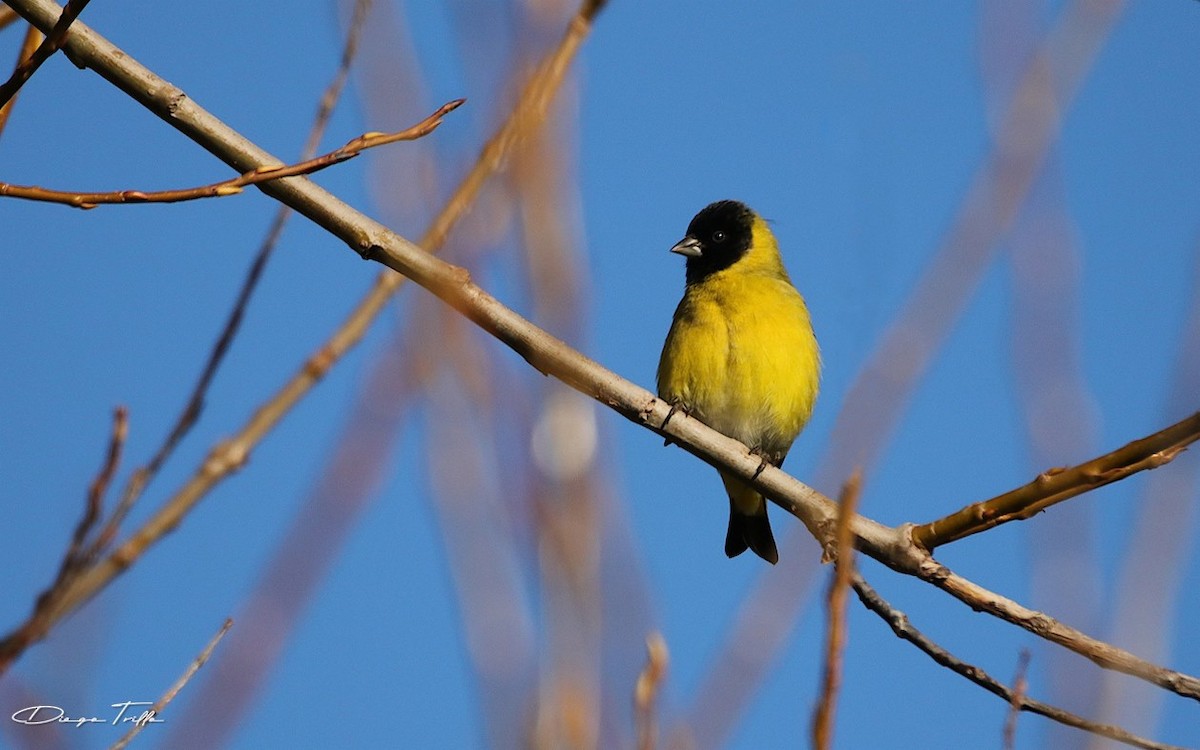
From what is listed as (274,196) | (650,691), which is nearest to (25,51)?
(274,196)

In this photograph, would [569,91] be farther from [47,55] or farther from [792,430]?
[792,430]

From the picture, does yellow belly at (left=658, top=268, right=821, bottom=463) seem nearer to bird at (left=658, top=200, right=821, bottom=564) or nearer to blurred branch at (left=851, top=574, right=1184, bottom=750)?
bird at (left=658, top=200, right=821, bottom=564)

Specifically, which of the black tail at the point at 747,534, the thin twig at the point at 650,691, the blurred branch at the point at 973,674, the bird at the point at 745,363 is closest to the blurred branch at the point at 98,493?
the thin twig at the point at 650,691

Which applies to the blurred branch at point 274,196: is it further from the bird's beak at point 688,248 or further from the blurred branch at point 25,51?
the bird's beak at point 688,248

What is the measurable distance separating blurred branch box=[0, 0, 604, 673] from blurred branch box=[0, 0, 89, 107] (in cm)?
41

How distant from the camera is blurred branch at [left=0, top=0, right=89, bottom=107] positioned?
1943 millimetres

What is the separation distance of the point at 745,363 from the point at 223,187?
4.56 metres

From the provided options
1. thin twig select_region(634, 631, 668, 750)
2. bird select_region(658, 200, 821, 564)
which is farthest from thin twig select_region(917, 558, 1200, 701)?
bird select_region(658, 200, 821, 564)

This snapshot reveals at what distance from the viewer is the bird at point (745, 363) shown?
6.39 metres

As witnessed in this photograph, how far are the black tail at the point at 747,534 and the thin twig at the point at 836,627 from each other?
5907mm

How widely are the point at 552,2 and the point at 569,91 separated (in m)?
0.16

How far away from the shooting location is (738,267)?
23.4 feet

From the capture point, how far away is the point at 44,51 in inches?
77.4

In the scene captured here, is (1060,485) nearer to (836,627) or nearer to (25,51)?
(836,627)
